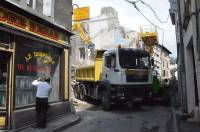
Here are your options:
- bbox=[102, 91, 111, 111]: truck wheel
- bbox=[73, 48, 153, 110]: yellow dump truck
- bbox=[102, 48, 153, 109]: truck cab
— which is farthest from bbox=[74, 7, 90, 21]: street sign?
bbox=[102, 91, 111, 111]: truck wheel

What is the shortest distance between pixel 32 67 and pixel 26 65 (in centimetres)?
52

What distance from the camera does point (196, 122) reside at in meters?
10.9

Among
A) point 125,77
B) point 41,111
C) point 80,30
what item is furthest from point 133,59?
point 80,30

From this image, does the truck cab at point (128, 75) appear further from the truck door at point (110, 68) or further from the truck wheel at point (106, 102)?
the truck wheel at point (106, 102)

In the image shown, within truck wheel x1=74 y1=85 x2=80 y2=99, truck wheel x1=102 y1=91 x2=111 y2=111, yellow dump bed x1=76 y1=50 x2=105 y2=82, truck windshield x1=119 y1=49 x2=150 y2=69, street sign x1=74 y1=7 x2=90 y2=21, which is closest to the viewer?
truck windshield x1=119 y1=49 x2=150 y2=69

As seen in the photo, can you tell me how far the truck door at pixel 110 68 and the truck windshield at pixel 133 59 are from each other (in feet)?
1.41

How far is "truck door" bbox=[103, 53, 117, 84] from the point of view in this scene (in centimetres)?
1556

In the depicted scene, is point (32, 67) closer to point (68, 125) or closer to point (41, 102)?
point (41, 102)

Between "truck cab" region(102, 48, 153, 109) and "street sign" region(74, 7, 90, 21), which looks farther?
"street sign" region(74, 7, 90, 21)

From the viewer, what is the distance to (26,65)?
10.9m

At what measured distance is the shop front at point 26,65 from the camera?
972 centimetres

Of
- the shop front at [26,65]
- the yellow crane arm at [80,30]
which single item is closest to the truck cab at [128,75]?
the shop front at [26,65]

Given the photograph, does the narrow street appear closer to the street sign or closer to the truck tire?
the truck tire

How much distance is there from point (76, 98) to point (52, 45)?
935 cm
